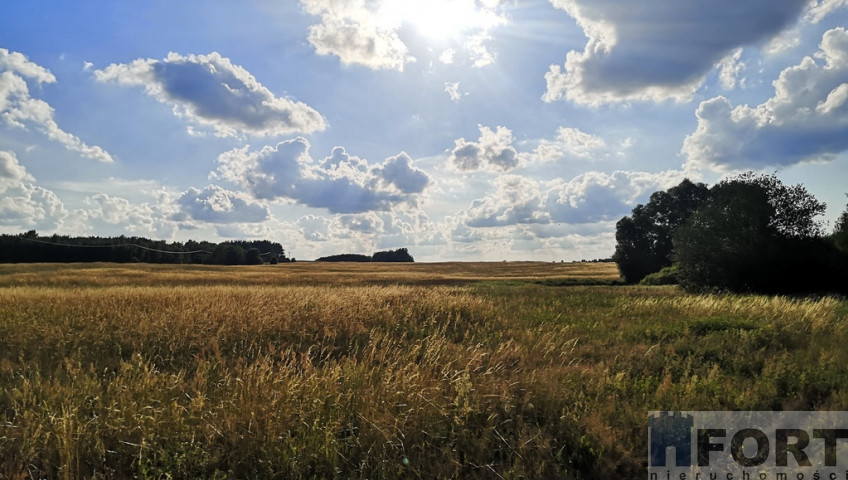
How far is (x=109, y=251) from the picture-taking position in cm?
11219

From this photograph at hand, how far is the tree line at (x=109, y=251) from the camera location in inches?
3999

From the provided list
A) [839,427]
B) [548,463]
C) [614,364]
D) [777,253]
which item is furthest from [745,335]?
[777,253]

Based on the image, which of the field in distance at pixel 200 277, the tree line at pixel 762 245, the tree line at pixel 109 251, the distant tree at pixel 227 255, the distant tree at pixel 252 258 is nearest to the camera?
the tree line at pixel 762 245

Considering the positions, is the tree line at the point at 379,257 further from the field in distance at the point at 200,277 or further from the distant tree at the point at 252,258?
the field in distance at the point at 200,277

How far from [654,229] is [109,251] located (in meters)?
126

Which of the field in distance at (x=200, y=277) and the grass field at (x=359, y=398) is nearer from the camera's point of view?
the grass field at (x=359, y=398)

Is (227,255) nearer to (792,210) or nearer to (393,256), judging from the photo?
(393,256)

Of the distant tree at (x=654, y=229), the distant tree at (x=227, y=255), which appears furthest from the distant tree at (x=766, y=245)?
the distant tree at (x=227, y=255)

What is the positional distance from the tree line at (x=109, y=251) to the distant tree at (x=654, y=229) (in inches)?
3811

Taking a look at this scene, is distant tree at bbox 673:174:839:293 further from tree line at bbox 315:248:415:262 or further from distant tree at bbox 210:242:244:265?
tree line at bbox 315:248:415:262

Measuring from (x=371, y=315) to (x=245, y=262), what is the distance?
117 meters

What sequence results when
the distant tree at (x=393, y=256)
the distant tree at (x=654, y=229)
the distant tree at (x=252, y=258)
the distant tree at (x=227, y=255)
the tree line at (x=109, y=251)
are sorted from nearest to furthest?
the distant tree at (x=654, y=229) → the tree line at (x=109, y=251) → the distant tree at (x=227, y=255) → the distant tree at (x=252, y=258) → the distant tree at (x=393, y=256)

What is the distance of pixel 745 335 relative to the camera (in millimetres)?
10125

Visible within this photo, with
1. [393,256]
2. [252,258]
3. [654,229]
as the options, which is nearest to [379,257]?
[393,256]
